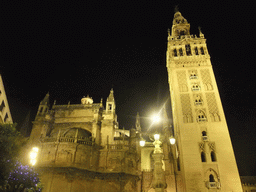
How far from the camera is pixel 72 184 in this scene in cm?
2625

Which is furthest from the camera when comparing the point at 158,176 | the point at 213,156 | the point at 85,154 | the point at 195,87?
the point at 195,87

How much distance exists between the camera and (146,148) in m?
36.8

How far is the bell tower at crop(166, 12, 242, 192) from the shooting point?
81.4 ft

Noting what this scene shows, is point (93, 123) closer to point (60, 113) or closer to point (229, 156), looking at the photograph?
point (60, 113)

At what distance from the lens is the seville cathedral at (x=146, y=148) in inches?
1011

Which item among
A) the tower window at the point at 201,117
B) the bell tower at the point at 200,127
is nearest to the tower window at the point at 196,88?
the bell tower at the point at 200,127

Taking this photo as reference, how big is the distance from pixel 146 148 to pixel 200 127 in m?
12.1

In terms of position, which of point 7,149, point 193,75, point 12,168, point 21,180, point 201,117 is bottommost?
point 21,180

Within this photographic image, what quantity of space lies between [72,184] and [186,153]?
15.9 meters

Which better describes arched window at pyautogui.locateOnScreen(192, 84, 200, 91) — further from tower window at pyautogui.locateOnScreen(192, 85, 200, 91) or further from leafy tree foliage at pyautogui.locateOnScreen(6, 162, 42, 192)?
leafy tree foliage at pyautogui.locateOnScreen(6, 162, 42, 192)

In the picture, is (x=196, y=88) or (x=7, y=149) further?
(x=196, y=88)

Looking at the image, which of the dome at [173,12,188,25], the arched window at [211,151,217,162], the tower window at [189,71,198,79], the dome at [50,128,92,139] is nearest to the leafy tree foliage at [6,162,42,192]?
the dome at [50,128,92,139]

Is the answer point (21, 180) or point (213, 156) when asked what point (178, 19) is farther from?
point (21, 180)

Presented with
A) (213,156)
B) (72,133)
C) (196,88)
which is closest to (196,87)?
(196,88)
